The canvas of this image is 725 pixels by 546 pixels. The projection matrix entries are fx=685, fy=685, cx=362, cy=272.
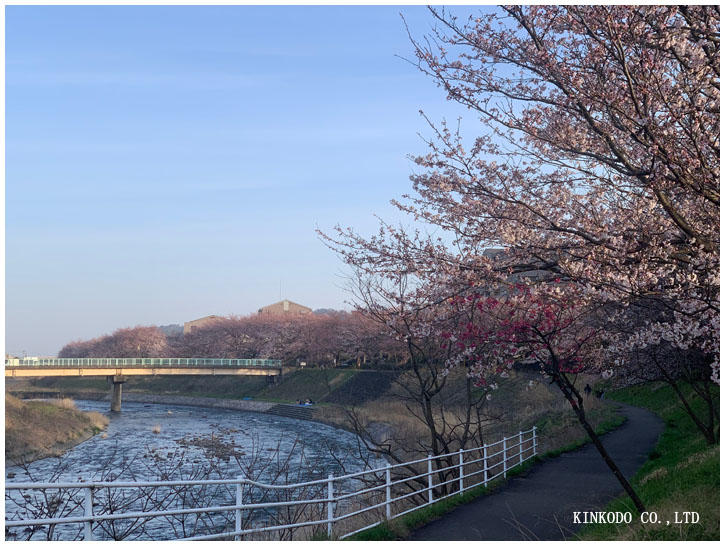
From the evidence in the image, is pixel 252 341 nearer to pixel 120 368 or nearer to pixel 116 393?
pixel 120 368

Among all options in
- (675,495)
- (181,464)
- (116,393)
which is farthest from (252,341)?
(675,495)

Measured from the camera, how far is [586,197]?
9188 mm

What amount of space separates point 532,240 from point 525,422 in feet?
79.1

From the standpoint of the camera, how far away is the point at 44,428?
38.6 m

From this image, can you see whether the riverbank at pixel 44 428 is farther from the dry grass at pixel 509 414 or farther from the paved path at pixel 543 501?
the paved path at pixel 543 501

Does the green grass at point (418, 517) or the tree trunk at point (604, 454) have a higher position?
the tree trunk at point (604, 454)

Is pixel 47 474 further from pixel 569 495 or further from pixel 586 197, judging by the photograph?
pixel 586 197

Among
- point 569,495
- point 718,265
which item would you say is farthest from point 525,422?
point 718,265

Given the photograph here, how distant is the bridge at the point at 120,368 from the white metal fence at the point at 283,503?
45.1 metres

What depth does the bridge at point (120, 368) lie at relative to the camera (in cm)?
5934

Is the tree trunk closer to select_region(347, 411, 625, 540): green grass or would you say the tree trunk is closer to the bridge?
select_region(347, 411, 625, 540): green grass

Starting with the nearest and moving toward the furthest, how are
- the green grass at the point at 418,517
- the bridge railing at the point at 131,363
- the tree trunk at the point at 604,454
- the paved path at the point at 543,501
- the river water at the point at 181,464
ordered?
the tree trunk at the point at 604,454, the green grass at the point at 418,517, the paved path at the point at 543,501, the river water at the point at 181,464, the bridge railing at the point at 131,363

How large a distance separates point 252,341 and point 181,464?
8180cm

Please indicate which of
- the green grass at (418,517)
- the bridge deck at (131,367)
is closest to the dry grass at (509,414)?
the green grass at (418,517)
